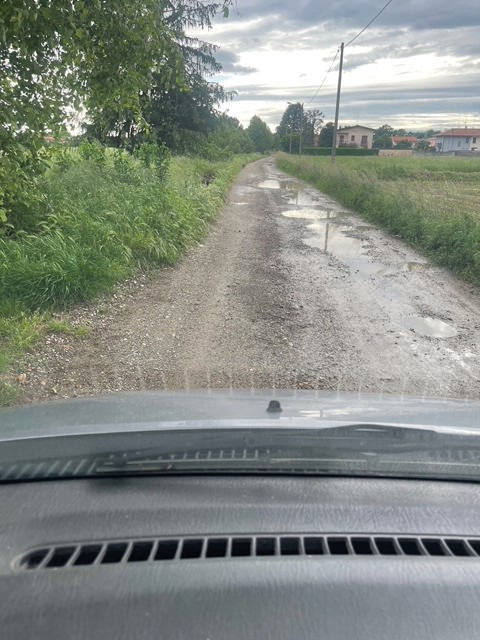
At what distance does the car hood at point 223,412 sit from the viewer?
2713 millimetres

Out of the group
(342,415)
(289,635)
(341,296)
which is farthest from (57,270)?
(289,635)

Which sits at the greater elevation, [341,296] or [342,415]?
[342,415]

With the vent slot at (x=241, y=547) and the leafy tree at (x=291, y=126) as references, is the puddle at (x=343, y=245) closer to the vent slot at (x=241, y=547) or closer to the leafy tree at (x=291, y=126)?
the vent slot at (x=241, y=547)

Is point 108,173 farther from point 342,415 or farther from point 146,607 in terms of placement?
point 146,607

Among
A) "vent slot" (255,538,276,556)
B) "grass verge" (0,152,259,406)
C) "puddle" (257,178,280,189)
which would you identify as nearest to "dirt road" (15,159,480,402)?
"grass verge" (0,152,259,406)

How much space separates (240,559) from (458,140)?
131m

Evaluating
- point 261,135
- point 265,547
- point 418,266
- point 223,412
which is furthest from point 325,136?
point 265,547

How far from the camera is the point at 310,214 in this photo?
19891mm

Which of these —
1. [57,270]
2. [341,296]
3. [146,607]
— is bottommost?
[341,296]

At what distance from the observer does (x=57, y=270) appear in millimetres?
7574

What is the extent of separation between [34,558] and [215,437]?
0.87 m

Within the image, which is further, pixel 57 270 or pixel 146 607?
pixel 57 270

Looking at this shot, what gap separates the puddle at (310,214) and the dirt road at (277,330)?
706 cm

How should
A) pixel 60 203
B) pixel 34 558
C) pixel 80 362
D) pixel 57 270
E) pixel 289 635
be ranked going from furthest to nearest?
1. pixel 60 203
2. pixel 57 270
3. pixel 80 362
4. pixel 34 558
5. pixel 289 635
